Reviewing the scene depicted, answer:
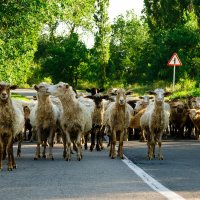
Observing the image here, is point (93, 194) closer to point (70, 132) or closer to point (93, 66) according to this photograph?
point (70, 132)

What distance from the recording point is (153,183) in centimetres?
1426

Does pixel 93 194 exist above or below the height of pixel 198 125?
below

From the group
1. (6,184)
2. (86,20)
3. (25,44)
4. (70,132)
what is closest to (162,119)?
(70,132)

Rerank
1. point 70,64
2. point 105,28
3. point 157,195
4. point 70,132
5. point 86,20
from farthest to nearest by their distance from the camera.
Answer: point 86,20 → point 105,28 → point 70,64 → point 70,132 → point 157,195

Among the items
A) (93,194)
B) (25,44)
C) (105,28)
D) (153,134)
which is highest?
(105,28)

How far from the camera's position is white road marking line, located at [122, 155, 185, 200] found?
481 inches

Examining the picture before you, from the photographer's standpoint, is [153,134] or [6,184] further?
[153,134]

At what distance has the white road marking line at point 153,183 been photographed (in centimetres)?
1221

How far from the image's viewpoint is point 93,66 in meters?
83.3

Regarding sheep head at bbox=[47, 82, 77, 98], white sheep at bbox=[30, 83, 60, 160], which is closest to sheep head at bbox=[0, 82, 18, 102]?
white sheep at bbox=[30, 83, 60, 160]

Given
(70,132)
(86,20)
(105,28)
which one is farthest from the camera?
(86,20)

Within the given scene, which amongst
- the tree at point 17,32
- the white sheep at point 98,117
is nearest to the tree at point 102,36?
the tree at point 17,32

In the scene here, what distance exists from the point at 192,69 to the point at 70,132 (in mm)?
41498

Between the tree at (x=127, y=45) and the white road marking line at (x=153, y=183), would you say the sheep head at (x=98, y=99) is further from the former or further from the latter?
the tree at (x=127, y=45)
